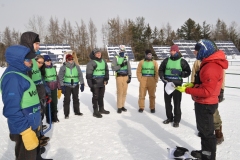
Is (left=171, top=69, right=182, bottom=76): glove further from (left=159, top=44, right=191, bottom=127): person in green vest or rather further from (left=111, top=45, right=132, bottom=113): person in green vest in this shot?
(left=111, top=45, right=132, bottom=113): person in green vest

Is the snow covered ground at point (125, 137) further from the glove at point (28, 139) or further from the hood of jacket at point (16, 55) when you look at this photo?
the hood of jacket at point (16, 55)

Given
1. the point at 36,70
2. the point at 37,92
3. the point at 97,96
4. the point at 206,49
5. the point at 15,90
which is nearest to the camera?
the point at 15,90

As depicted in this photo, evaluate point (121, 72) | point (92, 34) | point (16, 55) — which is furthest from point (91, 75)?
point (92, 34)

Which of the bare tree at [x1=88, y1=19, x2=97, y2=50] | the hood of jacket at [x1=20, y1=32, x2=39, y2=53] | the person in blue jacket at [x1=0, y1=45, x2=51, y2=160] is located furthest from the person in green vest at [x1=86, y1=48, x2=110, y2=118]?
the bare tree at [x1=88, y1=19, x2=97, y2=50]

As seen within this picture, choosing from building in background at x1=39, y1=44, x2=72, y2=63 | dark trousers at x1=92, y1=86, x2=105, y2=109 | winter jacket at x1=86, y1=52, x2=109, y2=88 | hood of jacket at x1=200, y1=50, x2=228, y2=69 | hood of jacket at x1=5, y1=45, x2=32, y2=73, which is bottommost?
dark trousers at x1=92, y1=86, x2=105, y2=109

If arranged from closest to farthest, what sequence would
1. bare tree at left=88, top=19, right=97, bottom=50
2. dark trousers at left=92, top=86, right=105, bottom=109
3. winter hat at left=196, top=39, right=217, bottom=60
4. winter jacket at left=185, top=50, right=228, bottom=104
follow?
winter jacket at left=185, top=50, right=228, bottom=104 → winter hat at left=196, top=39, right=217, bottom=60 → dark trousers at left=92, top=86, right=105, bottom=109 → bare tree at left=88, top=19, right=97, bottom=50

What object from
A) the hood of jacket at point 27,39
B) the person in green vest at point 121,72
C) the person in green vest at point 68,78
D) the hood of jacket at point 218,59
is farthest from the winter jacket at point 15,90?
the person in green vest at point 121,72

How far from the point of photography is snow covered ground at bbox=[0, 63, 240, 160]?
329 centimetres

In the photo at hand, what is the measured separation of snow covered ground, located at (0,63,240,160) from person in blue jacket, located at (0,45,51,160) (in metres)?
1.35

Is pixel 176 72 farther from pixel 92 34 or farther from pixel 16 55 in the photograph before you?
pixel 92 34

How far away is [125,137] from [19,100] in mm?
2561

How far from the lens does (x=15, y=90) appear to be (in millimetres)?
1934


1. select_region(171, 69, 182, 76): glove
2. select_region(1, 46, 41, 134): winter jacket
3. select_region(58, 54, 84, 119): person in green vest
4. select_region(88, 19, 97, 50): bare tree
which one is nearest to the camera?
select_region(1, 46, 41, 134): winter jacket

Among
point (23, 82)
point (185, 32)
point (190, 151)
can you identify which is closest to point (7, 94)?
point (23, 82)
